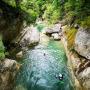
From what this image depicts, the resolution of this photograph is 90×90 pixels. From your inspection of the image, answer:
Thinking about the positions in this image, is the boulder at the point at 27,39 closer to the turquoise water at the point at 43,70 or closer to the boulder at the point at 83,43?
the turquoise water at the point at 43,70

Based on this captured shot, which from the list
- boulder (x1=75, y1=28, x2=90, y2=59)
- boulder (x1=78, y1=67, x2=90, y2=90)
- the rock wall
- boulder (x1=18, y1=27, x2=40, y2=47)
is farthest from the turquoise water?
boulder (x1=75, y1=28, x2=90, y2=59)

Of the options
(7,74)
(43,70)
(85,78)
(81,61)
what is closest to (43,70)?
(43,70)

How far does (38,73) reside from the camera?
18594 millimetres

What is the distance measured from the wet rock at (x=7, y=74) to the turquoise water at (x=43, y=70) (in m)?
0.91

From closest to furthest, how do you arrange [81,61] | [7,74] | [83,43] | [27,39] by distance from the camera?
[7,74]
[81,61]
[83,43]
[27,39]

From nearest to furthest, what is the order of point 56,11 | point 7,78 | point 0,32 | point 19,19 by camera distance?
point 7,78
point 0,32
point 19,19
point 56,11

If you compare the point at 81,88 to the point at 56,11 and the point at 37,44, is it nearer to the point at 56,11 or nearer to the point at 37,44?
the point at 37,44

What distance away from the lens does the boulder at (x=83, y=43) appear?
16.9 metres

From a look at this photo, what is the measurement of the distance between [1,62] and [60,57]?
9.30 m

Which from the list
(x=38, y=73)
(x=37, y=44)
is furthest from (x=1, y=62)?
(x=37, y=44)

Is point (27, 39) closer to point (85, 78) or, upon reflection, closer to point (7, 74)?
point (7, 74)

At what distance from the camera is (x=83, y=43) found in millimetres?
17891

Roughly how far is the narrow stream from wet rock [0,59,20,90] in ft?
2.98

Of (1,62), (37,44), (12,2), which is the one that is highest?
(12,2)
